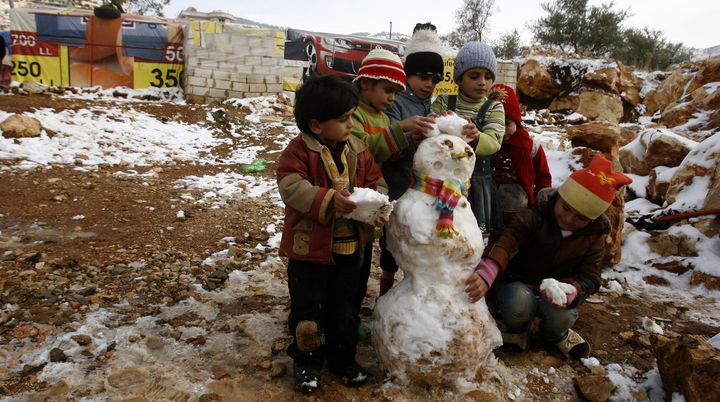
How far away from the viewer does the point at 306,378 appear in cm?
220

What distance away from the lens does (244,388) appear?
2242 millimetres

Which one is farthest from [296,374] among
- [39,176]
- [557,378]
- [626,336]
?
[39,176]

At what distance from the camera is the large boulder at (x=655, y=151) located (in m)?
5.32

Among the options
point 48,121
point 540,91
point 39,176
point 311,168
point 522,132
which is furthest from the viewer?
point 540,91

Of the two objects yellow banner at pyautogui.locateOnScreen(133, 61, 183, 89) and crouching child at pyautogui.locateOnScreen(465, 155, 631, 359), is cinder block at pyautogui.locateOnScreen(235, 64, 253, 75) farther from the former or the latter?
crouching child at pyautogui.locateOnScreen(465, 155, 631, 359)

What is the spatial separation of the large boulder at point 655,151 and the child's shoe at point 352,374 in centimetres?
491

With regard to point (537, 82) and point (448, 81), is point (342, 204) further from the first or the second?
point (537, 82)

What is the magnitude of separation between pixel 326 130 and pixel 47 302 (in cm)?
220

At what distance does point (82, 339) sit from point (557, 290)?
8.24ft

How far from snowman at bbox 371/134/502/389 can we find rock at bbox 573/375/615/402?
52 cm

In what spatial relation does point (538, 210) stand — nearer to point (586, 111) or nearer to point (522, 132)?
point (522, 132)

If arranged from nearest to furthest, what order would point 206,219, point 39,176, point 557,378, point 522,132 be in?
point 557,378, point 522,132, point 206,219, point 39,176

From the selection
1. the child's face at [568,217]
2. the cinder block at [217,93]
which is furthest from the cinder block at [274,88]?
the child's face at [568,217]

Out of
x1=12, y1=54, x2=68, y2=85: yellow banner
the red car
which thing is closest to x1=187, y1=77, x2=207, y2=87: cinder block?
the red car
